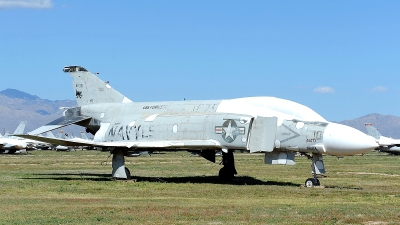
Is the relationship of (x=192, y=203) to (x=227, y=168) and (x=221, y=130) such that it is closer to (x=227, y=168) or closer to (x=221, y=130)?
(x=221, y=130)

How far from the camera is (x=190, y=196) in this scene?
21703mm

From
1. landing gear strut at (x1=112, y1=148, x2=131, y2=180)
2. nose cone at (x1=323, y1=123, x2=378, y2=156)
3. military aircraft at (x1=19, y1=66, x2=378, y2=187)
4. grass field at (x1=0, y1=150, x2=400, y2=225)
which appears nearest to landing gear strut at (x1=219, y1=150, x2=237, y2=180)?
military aircraft at (x1=19, y1=66, x2=378, y2=187)

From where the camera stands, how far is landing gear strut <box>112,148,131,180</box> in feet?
93.2

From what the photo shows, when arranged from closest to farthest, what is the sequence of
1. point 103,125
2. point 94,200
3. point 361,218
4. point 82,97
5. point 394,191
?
point 361,218 → point 94,200 → point 394,191 → point 103,125 → point 82,97

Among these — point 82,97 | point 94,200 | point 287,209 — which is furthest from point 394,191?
point 82,97

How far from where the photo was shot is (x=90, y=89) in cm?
3400

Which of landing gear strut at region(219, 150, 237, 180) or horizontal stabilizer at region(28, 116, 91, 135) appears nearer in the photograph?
landing gear strut at region(219, 150, 237, 180)

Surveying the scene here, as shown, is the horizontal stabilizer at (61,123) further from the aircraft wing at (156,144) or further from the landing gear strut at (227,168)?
the landing gear strut at (227,168)

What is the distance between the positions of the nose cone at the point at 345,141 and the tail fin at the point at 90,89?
12.0 m

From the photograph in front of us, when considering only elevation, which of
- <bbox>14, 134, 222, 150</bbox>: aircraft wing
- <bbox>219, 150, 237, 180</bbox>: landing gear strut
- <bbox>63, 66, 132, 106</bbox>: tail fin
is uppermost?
<bbox>63, 66, 132, 106</bbox>: tail fin

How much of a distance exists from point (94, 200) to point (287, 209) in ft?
18.6

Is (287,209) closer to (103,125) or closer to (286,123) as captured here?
(286,123)

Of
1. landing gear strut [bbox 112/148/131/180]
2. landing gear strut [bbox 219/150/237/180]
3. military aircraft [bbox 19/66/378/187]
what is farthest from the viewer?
landing gear strut [bbox 219/150/237/180]

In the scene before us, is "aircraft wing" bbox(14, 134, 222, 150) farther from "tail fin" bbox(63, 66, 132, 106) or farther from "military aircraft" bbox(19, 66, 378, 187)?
"tail fin" bbox(63, 66, 132, 106)
